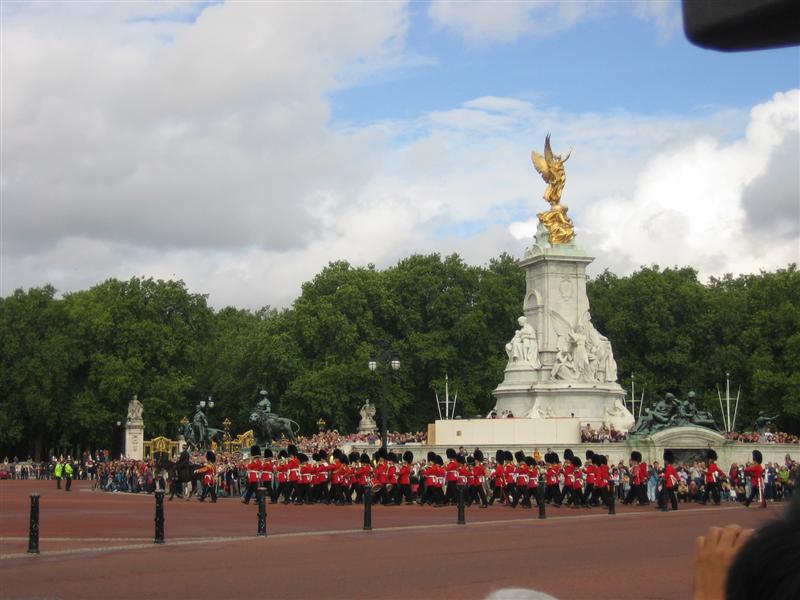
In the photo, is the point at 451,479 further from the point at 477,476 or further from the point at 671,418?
the point at 671,418

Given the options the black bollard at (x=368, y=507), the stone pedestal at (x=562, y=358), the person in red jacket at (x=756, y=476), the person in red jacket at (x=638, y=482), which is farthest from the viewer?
the stone pedestal at (x=562, y=358)

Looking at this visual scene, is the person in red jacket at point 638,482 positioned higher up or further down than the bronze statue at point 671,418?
further down

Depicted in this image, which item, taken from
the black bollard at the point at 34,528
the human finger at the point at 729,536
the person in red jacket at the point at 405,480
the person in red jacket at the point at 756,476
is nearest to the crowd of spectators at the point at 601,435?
the person in red jacket at the point at 756,476

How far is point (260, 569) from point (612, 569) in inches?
170

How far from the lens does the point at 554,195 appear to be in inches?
2162

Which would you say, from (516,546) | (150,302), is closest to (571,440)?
(516,546)

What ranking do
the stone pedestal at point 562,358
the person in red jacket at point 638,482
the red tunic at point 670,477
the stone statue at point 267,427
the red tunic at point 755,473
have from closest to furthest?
the red tunic at point 670,477 → the red tunic at point 755,473 → the person in red jacket at point 638,482 → the stone pedestal at point 562,358 → the stone statue at point 267,427

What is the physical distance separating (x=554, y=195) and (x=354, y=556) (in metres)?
40.7

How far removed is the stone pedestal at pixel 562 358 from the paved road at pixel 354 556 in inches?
866

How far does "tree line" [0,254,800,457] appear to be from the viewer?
7081 centimetres

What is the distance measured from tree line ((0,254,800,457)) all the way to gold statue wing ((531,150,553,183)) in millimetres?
18731

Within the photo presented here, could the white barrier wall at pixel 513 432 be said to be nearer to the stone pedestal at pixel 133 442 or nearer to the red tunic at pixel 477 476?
the red tunic at pixel 477 476

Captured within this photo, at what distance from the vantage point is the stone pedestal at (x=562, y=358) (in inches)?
1923

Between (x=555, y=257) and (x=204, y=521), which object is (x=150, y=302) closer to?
(x=555, y=257)
